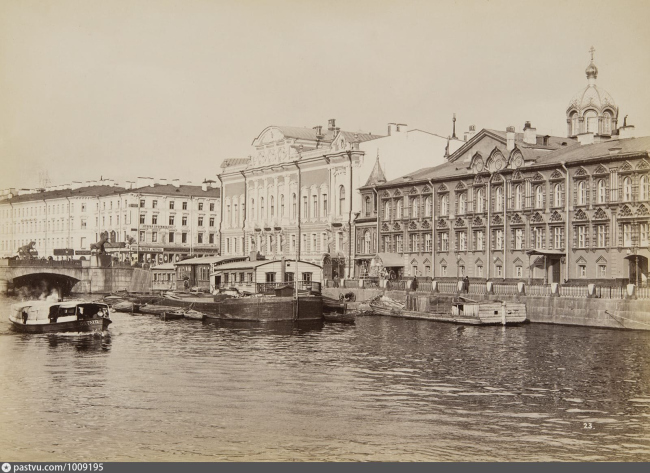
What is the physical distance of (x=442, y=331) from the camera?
46.4 metres

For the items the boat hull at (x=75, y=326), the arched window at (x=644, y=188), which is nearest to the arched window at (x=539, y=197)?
the arched window at (x=644, y=188)

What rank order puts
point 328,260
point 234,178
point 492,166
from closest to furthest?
point 492,166, point 328,260, point 234,178

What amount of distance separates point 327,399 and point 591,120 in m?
48.0

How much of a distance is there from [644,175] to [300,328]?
759 inches

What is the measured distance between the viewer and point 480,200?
60844 millimetres

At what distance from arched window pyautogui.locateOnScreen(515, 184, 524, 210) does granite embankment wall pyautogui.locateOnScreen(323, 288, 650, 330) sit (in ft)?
23.9

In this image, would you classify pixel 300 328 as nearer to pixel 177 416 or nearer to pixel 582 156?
pixel 582 156

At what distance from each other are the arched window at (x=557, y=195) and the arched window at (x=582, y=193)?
4.74 ft

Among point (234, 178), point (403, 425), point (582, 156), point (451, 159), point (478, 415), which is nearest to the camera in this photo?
point (403, 425)

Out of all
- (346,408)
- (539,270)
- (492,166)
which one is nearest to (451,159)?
(492,166)

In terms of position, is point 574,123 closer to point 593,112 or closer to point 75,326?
point 593,112

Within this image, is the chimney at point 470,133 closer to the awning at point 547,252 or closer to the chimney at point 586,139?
the chimney at point 586,139

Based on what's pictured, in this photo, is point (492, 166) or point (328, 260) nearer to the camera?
point (492, 166)

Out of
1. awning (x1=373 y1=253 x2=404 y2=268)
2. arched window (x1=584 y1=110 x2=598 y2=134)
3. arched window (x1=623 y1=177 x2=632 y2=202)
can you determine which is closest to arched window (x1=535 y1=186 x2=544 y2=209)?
arched window (x1=623 y1=177 x2=632 y2=202)
